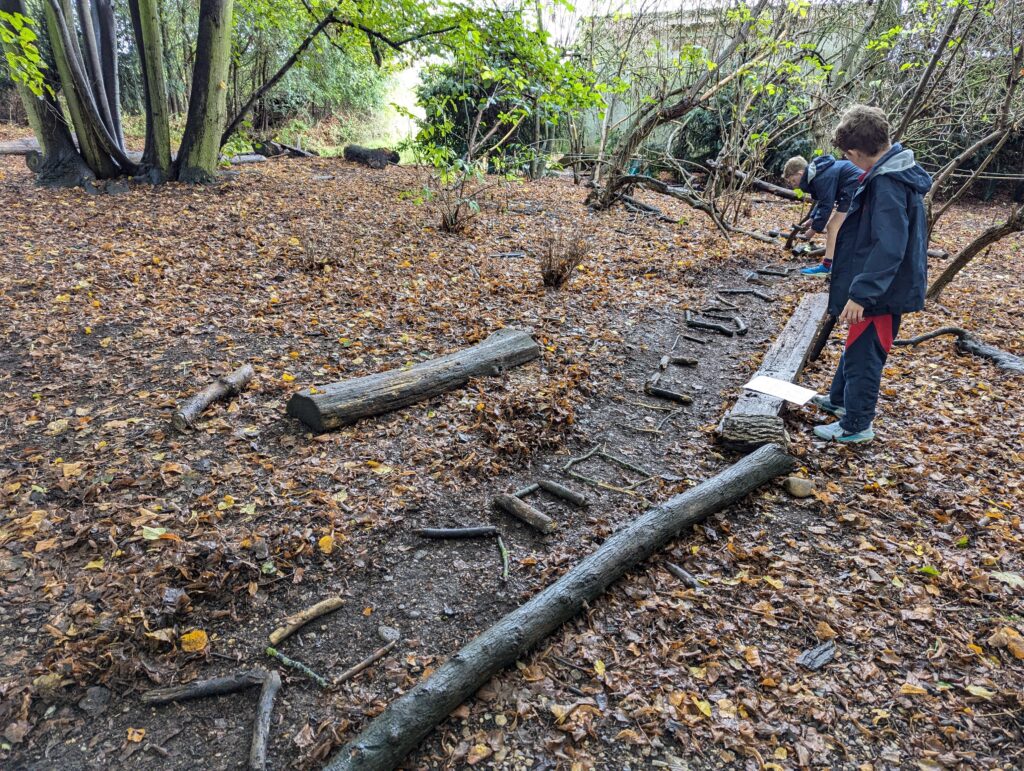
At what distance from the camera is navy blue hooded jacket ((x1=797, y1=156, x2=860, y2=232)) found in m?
5.32

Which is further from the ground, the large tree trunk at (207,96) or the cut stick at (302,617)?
the large tree trunk at (207,96)

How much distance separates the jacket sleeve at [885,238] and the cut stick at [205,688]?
3.78 metres

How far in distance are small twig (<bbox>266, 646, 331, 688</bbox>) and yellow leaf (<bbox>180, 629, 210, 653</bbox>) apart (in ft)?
0.92

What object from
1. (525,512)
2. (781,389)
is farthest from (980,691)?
(781,389)

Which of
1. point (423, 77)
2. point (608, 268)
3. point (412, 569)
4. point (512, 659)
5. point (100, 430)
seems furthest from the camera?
point (423, 77)

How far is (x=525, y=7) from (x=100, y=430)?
8.80m

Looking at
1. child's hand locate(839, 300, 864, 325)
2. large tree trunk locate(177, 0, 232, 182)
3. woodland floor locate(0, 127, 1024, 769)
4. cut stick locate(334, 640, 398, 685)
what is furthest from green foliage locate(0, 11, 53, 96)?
child's hand locate(839, 300, 864, 325)

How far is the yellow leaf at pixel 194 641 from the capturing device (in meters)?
2.39

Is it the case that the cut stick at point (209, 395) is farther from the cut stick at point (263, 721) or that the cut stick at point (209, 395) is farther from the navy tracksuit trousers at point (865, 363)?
the navy tracksuit trousers at point (865, 363)

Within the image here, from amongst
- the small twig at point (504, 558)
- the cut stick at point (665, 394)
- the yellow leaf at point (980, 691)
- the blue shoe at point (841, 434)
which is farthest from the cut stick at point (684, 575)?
the cut stick at point (665, 394)

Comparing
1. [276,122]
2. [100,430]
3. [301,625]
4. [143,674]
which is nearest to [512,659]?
[301,625]

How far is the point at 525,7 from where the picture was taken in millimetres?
8992

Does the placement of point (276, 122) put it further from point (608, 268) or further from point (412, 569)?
point (412, 569)

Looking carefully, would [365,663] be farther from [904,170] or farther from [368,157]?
[368,157]
